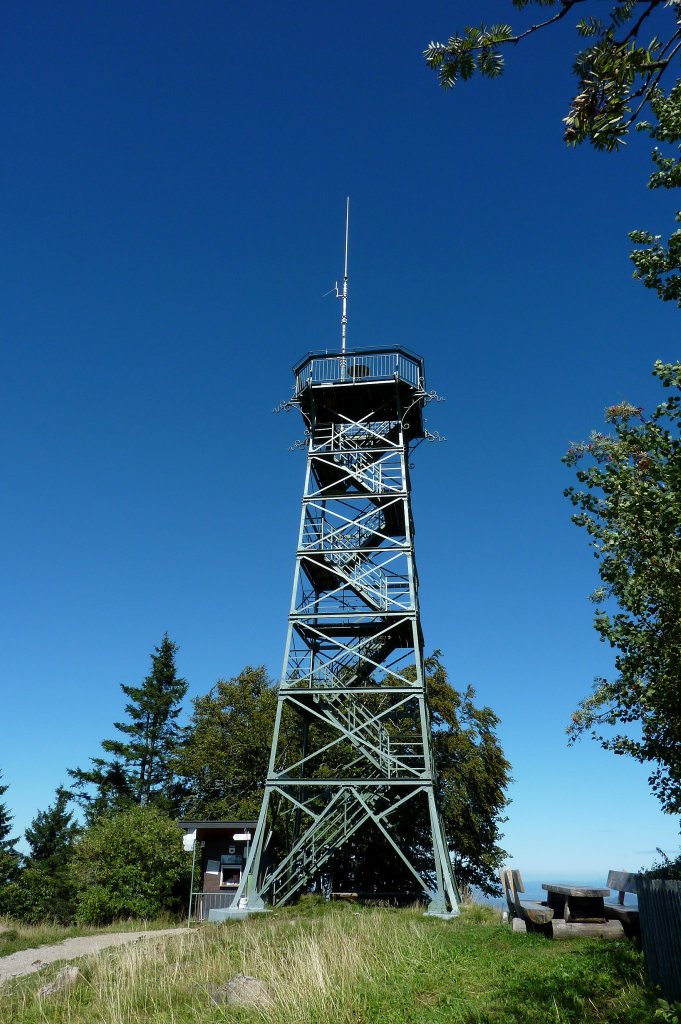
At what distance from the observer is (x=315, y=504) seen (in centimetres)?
2355

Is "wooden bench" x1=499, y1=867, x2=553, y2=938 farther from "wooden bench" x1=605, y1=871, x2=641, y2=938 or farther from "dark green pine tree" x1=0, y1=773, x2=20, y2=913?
"dark green pine tree" x1=0, y1=773, x2=20, y2=913

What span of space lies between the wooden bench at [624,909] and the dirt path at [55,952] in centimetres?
975

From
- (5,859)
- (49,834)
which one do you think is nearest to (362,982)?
(5,859)

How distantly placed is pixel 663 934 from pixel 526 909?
6.05 meters

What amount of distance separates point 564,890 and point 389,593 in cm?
1024

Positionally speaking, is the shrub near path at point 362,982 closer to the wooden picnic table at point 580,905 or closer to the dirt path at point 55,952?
the wooden picnic table at point 580,905

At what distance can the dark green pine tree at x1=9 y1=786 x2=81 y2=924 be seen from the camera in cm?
3966

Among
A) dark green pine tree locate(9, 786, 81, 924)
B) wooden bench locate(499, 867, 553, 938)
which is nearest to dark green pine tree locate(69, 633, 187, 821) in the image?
dark green pine tree locate(9, 786, 81, 924)

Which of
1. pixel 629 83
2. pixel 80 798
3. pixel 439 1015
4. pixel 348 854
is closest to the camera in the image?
pixel 629 83

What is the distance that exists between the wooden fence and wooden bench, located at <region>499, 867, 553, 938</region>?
14.3 ft

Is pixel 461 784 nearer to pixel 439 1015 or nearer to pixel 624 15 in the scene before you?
pixel 439 1015

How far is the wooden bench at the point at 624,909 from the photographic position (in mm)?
11789

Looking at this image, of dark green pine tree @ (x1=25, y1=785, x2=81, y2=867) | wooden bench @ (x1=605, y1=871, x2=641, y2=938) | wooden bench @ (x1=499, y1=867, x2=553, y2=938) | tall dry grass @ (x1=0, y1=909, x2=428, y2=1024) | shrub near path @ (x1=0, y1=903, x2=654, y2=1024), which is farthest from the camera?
dark green pine tree @ (x1=25, y1=785, x2=81, y2=867)

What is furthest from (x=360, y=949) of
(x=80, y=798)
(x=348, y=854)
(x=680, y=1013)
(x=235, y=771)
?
(x=80, y=798)
